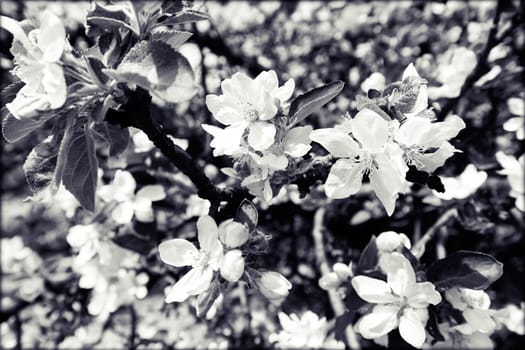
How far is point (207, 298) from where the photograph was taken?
35.7 inches

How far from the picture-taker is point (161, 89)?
27.6 inches

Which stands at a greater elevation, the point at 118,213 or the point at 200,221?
the point at 200,221

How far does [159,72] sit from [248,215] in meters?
0.35

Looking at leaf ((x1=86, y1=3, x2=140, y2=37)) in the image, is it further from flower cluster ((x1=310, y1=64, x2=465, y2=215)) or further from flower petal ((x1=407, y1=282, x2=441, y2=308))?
flower petal ((x1=407, y1=282, x2=441, y2=308))

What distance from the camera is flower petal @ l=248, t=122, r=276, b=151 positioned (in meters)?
0.86

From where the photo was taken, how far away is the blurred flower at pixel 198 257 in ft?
2.91

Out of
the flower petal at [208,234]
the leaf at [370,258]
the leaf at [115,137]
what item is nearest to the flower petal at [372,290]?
the leaf at [370,258]

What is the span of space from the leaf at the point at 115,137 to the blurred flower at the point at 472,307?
80cm

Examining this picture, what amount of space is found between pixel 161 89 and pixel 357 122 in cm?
34

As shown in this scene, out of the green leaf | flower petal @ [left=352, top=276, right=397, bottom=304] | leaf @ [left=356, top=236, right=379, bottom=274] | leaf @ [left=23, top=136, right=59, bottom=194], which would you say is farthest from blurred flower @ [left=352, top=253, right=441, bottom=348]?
leaf @ [left=23, top=136, right=59, bottom=194]

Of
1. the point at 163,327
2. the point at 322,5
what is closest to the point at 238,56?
the point at 322,5

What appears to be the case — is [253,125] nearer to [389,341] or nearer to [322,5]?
[389,341]

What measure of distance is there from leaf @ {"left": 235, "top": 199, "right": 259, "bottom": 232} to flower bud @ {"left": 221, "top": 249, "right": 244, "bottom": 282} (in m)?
0.08

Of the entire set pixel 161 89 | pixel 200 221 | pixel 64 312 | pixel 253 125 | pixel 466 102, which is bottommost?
pixel 64 312
